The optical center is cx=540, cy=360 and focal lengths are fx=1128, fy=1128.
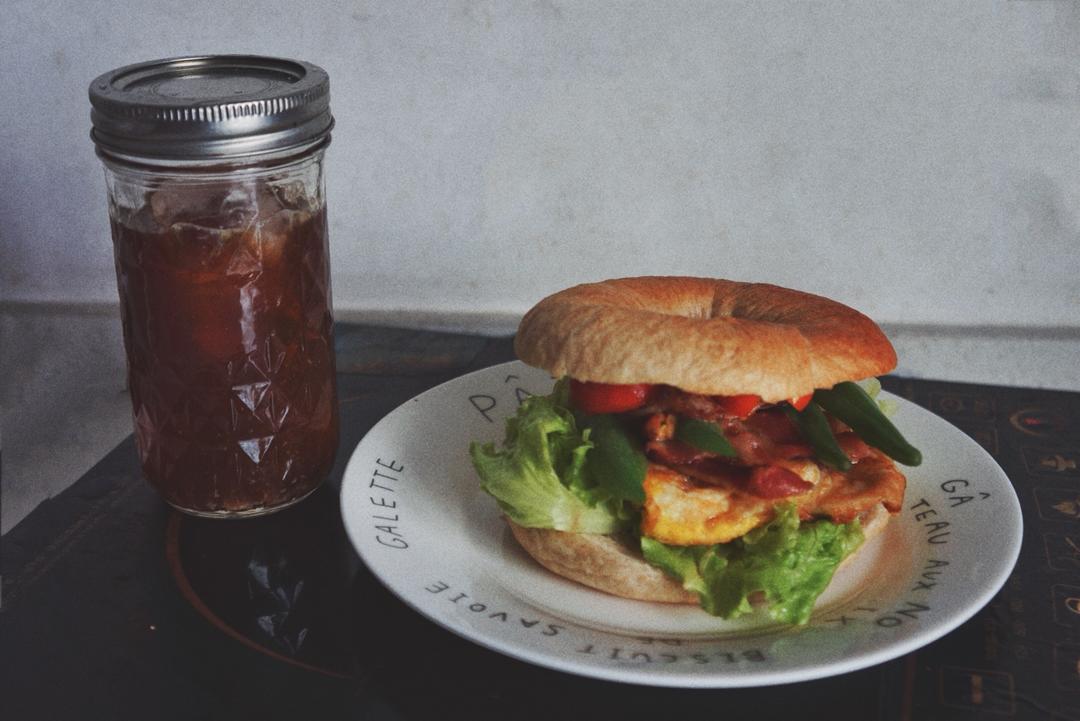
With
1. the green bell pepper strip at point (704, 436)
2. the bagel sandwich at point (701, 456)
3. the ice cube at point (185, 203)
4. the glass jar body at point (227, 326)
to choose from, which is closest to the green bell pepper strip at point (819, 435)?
the bagel sandwich at point (701, 456)

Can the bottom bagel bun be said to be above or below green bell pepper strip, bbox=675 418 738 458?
below

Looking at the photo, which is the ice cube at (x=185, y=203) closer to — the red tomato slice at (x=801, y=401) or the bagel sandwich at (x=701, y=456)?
the bagel sandwich at (x=701, y=456)

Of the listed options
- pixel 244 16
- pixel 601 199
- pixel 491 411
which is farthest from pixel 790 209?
pixel 244 16

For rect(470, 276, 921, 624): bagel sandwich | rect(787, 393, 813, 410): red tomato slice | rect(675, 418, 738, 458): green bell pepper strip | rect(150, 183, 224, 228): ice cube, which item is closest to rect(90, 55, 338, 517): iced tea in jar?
rect(150, 183, 224, 228): ice cube

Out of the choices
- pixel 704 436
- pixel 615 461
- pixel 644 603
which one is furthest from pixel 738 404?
pixel 644 603

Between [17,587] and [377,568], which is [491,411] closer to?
[377,568]

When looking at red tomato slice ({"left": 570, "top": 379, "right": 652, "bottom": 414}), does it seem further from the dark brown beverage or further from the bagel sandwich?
the dark brown beverage
